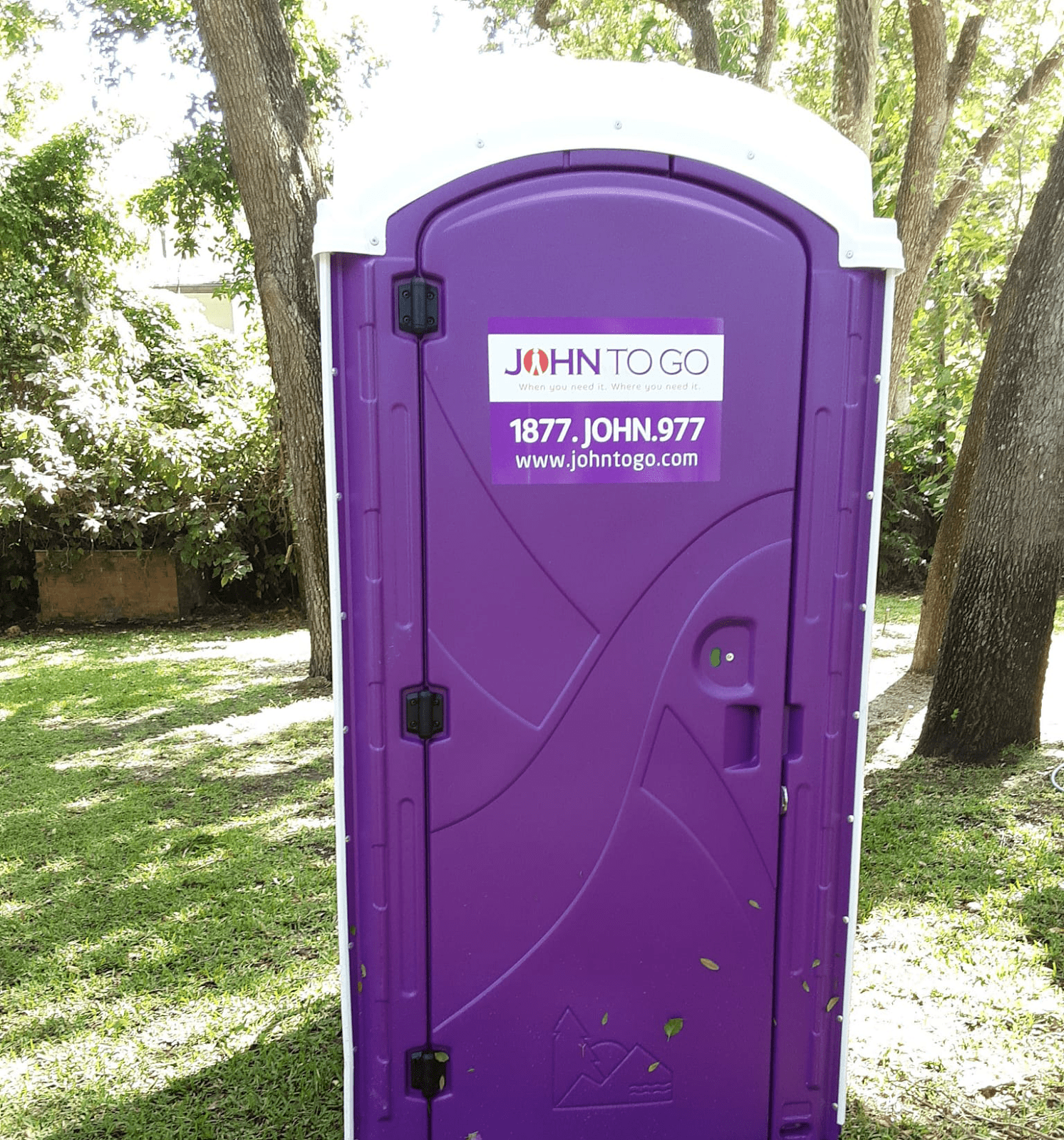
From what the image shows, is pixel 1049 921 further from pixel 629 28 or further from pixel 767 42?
pixel 629 28

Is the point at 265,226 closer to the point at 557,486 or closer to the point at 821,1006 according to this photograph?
the point at 557,486

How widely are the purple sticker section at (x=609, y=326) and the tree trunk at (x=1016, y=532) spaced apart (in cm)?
312

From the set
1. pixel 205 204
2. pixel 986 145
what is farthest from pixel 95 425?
pixel 986 145

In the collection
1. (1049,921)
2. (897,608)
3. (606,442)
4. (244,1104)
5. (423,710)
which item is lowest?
(244,1104)

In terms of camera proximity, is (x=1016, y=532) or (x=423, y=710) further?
(x=1016, y=532)

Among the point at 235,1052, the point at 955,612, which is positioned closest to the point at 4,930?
the point at 235,1052

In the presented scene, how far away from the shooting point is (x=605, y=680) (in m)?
1.89

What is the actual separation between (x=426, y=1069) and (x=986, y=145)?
1128cm

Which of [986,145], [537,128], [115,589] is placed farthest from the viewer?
[986,145]

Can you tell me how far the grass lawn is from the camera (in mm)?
2424

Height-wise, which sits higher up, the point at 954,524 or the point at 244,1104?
the point at 954,524

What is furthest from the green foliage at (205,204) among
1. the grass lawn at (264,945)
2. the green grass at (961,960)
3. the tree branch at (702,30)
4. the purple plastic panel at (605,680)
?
the purple plastic panel at (605,680)

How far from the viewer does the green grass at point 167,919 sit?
2467 mm

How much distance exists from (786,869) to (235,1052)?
1652 mm
